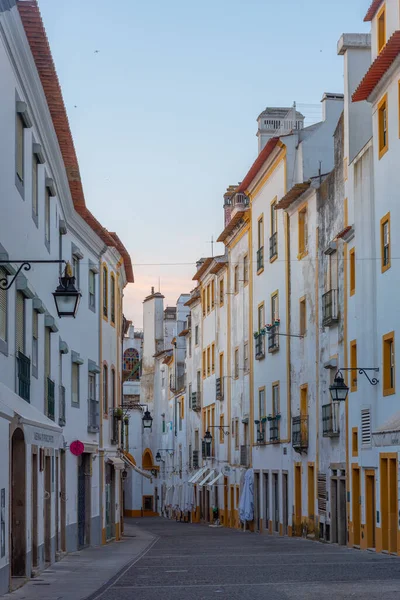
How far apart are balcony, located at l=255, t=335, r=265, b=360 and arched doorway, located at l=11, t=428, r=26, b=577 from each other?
2519cm

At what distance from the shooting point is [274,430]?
138 feet

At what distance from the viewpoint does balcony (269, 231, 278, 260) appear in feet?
139

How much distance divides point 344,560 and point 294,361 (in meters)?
16.1

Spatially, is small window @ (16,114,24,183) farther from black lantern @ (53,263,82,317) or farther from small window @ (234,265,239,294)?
small window @ (234,265,239,294)

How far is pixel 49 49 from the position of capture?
19.0 metres

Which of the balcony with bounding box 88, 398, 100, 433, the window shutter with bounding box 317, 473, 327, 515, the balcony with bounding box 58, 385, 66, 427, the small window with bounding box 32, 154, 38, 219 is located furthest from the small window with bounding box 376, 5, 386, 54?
the balcony with bounding box 88, 398, 100, 433

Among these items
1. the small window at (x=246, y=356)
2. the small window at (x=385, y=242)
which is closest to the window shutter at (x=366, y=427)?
the small window at (x=385, y=242)

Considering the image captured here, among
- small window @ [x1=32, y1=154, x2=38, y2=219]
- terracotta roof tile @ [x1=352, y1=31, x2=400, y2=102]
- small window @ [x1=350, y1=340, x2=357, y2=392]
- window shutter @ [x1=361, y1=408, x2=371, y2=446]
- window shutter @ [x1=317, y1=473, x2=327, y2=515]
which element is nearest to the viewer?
small window @ [x1=32, y1=154, x2=38, y2=219]

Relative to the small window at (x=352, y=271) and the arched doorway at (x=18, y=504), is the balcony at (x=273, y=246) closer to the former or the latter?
the small window at (x=352, y=271)

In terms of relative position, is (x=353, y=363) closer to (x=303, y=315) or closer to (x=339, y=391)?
(x=339, y=391)

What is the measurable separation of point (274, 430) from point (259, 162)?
1031 centimetres

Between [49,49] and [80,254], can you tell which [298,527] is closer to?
[80,254]

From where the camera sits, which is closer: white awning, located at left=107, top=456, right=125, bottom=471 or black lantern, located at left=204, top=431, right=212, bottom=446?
white awning, located at left=107, top=456, right=125, bottom=471

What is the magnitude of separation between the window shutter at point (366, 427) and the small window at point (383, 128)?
650 centimetres
